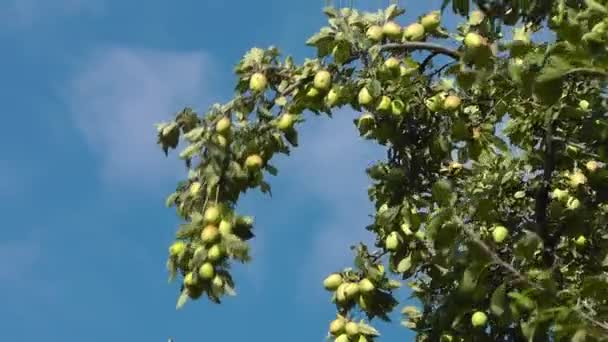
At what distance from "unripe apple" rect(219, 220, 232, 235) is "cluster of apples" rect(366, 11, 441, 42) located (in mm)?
1683

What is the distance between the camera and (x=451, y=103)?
25.3 ft

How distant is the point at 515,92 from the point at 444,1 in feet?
3.28

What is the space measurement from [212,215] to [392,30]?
1.86m

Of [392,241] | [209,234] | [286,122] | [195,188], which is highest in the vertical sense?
[286,122]

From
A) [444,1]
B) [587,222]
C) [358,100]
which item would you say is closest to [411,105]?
[358,100]

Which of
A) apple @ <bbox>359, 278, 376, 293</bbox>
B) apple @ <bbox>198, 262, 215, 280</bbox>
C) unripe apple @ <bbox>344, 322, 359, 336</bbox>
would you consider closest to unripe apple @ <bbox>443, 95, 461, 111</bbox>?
apple @ <bbox>359, 278, 376, 293</bbox>

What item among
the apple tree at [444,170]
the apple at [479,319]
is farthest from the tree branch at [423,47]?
the apple at [479,319]

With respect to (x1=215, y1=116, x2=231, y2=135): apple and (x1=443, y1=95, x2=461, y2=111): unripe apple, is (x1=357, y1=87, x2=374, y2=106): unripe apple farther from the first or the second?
(x1=215, y1=116, x2=231, y2=135): apple

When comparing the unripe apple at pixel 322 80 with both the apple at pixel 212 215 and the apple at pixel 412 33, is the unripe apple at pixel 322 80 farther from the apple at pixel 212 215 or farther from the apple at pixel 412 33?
the apple at pixel 212 215

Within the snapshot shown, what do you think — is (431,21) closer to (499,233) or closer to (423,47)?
(423,47)

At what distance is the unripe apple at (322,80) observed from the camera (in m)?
7.19

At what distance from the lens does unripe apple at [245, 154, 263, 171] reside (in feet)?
22.9

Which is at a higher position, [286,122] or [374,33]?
[374,33]

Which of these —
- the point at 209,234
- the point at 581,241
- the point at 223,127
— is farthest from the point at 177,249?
the point at 581,241
